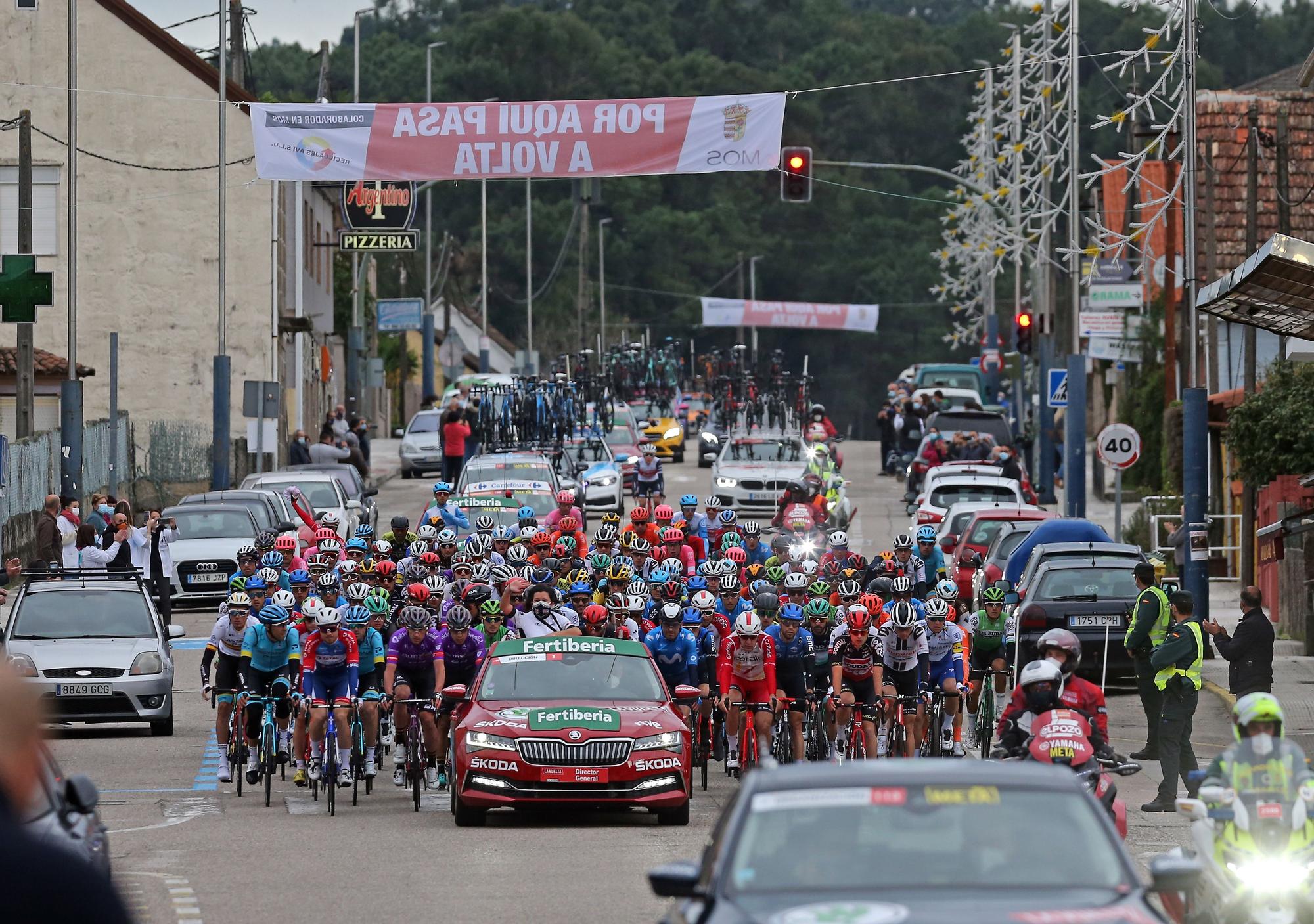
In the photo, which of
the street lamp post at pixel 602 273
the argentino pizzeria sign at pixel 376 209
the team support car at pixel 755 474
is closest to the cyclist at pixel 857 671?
the team support car at pixel 755 474

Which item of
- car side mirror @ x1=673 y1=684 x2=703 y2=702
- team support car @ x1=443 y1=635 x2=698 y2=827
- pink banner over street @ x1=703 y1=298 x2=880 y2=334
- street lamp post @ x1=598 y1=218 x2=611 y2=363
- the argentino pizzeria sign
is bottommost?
team support car @ x1=443 y1=635 x2=698 y2=827

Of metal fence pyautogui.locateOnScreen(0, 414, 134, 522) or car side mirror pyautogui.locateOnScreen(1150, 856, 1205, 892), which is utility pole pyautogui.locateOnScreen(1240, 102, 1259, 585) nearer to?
metal fence pyautogui.locateOnScreen(0, 414, 134, 522)

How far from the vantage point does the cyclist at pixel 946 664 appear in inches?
732

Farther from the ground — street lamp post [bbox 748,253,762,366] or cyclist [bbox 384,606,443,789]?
street lamp post [bbox 748,253,762,366]

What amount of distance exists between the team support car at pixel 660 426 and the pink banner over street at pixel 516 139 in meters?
27.5

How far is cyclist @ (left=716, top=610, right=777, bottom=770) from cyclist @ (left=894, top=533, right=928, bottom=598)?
343cm

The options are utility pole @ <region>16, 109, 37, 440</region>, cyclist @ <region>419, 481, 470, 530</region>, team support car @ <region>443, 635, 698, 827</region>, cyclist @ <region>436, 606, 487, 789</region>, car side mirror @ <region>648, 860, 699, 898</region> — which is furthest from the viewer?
utility pole @ <region>16, 109, 37, 440</region>

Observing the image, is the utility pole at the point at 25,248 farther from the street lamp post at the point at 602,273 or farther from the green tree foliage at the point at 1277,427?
the street lamp post at the point at 602,273

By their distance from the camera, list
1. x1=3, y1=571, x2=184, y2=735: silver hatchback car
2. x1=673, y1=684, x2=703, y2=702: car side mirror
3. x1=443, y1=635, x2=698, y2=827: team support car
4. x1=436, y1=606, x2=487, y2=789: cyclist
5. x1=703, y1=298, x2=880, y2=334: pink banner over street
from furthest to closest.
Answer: x1=703, y1=298, x2=880, y2=334: pink banner over street, x1=3, y1=571, x2=184, y2=735: silver hatchback car, x1=436, y1=606, x2=487, y2=789: cyclist, x1=673, y1=684, x2=703, y2=702: car side mirror, x1=443, y1=635, x2=698, y2=827: team support car

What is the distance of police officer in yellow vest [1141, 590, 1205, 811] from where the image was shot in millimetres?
16281

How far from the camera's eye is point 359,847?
580 inches

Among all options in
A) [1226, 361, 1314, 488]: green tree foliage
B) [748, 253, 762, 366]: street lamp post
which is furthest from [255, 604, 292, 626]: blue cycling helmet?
[748, 253, 762, 366]: street lamp post

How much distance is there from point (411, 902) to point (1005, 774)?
17.5ft

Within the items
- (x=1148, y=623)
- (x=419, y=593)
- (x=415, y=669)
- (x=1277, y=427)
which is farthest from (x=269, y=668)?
(x=1277, y=427)
